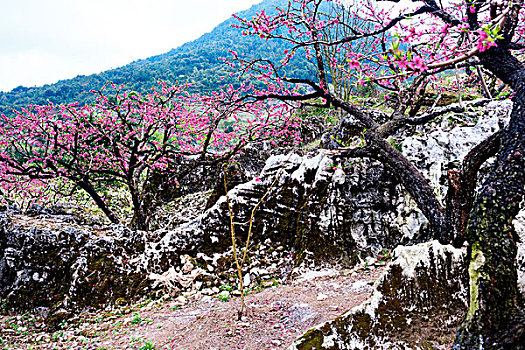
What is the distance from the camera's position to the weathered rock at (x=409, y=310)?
2736mm

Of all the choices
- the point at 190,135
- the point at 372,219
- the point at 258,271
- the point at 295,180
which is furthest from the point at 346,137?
the point at 190,135

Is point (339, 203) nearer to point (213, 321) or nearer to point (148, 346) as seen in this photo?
point (213, 321)

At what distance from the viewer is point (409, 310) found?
9.50ft

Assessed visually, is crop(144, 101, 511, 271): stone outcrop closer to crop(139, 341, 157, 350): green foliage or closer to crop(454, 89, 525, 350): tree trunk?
crop(139, 341, 157, 350): green foliage

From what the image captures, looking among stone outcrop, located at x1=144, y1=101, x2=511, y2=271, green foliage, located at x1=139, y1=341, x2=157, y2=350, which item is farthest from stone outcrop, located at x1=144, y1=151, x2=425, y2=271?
green foliage, located at x1=139, y1=341, x2=157, y2=350

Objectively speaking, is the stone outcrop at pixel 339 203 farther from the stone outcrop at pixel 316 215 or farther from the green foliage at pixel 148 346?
the green foliage at pixel 148 346

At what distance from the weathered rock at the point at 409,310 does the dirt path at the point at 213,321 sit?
1.11m

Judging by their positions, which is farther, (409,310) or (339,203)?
(339,203)

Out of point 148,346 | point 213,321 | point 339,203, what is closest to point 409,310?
point 213,321

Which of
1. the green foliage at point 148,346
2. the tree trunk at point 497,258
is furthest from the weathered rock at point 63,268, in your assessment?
the tree trunk at point 497,258

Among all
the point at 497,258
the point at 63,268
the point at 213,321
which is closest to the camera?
the point at 497,258

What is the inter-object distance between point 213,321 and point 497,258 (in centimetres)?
381

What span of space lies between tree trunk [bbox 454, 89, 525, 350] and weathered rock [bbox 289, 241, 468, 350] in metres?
0.51

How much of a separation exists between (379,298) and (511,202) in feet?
4.80
